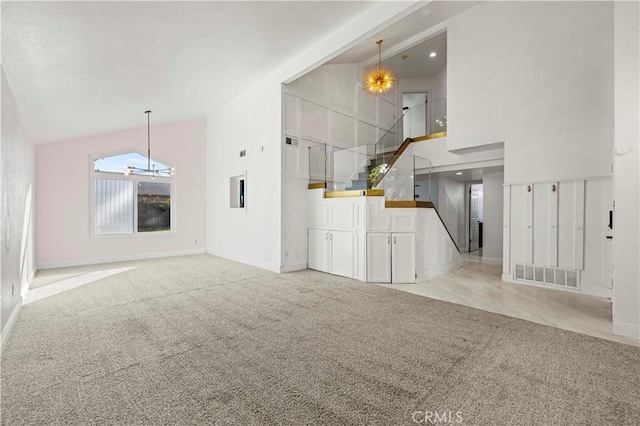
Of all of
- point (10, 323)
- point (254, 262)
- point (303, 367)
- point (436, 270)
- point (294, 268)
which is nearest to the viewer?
point (303, 367)

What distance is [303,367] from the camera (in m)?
2.46

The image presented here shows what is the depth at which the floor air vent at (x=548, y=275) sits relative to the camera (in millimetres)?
5141

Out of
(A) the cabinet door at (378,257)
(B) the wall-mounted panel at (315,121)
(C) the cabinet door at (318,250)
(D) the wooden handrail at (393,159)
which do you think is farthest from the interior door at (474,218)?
(C) the cabinet door at (318,250)

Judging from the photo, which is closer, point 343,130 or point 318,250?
point 318,250

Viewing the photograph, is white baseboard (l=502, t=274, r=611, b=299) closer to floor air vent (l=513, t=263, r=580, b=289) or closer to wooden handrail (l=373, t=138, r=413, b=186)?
floor air vent (l=513, t=263, r=580, b=289)

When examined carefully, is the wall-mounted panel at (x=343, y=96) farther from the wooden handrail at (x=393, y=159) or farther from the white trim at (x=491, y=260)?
the white trim at (x=491, y=260)

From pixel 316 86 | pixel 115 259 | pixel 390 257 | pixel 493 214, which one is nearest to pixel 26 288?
pixel 115 259

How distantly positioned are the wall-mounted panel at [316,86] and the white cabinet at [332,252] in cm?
343

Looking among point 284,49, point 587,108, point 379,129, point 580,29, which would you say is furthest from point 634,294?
point 379,129

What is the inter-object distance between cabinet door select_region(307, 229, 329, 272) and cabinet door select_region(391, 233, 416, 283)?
1536 mm

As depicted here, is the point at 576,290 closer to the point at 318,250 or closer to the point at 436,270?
the point at 436,270

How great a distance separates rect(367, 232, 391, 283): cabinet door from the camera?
5625mm

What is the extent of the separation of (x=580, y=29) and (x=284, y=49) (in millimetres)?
5296

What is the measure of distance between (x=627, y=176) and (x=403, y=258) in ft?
10.9
